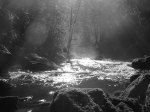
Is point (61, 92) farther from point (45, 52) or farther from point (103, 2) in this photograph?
point (103, 2)

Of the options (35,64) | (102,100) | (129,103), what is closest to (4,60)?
(35,64)

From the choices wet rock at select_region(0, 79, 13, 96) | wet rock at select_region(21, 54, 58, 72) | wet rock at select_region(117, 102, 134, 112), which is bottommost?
wet rock at select_region(117, 102, 134, 112)

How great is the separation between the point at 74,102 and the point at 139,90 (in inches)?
209

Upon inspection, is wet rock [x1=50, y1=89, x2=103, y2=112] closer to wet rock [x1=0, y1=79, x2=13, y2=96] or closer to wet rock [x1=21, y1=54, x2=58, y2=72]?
wet rock [x1=0, y1=79, x2=13, y2=96]

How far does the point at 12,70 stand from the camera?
946 inches

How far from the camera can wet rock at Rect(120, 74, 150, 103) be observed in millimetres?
12336

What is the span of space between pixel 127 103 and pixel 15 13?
90.7ft

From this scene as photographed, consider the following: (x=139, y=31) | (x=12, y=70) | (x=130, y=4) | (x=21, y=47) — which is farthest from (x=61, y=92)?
(x=130, y=4)

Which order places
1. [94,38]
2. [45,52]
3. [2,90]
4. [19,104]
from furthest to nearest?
[94,38] → [45,52] → [2,90] → [19,104]

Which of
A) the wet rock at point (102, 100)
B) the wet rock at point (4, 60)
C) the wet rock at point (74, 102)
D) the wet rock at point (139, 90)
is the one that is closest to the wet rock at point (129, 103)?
the wet rock at point (102, 100)

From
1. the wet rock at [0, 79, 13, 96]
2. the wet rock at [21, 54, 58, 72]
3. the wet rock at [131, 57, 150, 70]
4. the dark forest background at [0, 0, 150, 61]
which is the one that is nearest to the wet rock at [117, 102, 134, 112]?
the wet rock at [0, 79, 13, 96]

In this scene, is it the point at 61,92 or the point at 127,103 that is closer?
the point at 61,92

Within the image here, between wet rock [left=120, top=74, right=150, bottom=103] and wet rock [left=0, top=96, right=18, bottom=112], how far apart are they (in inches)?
215

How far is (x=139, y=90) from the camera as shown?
12.6 m
